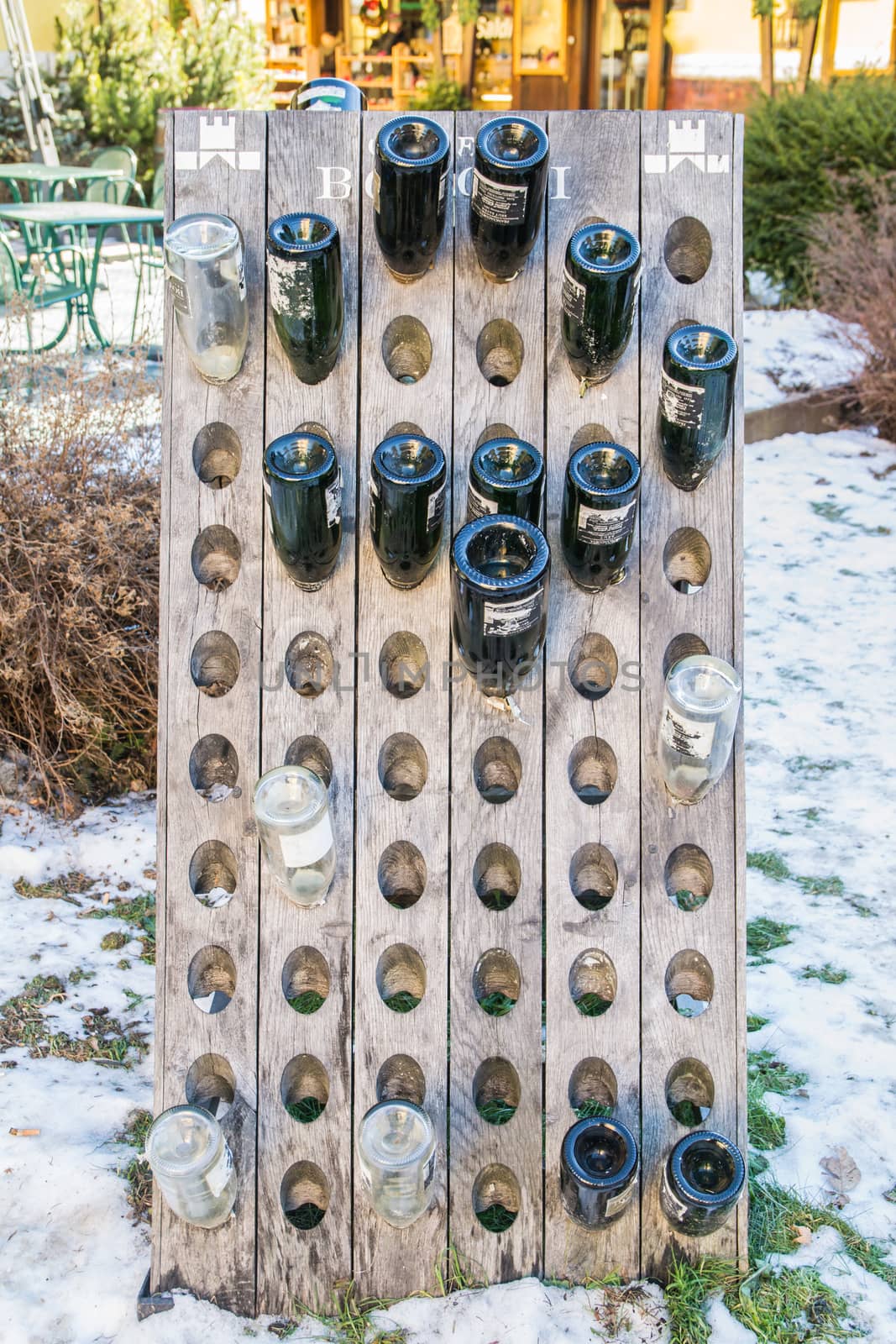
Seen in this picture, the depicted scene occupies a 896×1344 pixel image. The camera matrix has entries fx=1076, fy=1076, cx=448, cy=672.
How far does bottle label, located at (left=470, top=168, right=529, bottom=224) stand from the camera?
1.38 m

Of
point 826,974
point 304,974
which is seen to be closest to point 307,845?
point 304,974

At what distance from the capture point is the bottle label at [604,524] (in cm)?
136

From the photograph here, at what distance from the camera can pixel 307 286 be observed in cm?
138

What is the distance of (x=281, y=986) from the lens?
145 cm

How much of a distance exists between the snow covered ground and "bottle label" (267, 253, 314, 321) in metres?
1.27

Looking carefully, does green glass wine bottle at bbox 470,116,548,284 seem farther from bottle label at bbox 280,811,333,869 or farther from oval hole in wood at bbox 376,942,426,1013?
oval hole in wood at bbox 376,942,426,1013

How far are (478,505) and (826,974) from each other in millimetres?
1319

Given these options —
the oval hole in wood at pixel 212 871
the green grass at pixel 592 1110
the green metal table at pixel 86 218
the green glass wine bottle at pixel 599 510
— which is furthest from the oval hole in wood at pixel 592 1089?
the green metal table at pixel 86 218

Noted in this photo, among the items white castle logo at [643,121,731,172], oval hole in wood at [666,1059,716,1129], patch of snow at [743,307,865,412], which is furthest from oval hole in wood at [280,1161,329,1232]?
patch of snow at [743,307,865,412]

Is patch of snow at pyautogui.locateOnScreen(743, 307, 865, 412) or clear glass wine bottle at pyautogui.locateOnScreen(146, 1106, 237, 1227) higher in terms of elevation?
patch of snow at pyautogui.locateOnScreen(743, 307, 865, 412)

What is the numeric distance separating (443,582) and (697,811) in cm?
47

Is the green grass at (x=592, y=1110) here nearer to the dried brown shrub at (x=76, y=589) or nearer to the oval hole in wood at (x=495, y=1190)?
the oval hole in wood at (x=495, y=1190)

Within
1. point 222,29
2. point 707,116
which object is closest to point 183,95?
point 222,29

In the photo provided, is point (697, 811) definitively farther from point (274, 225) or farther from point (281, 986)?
point (274, 225)
